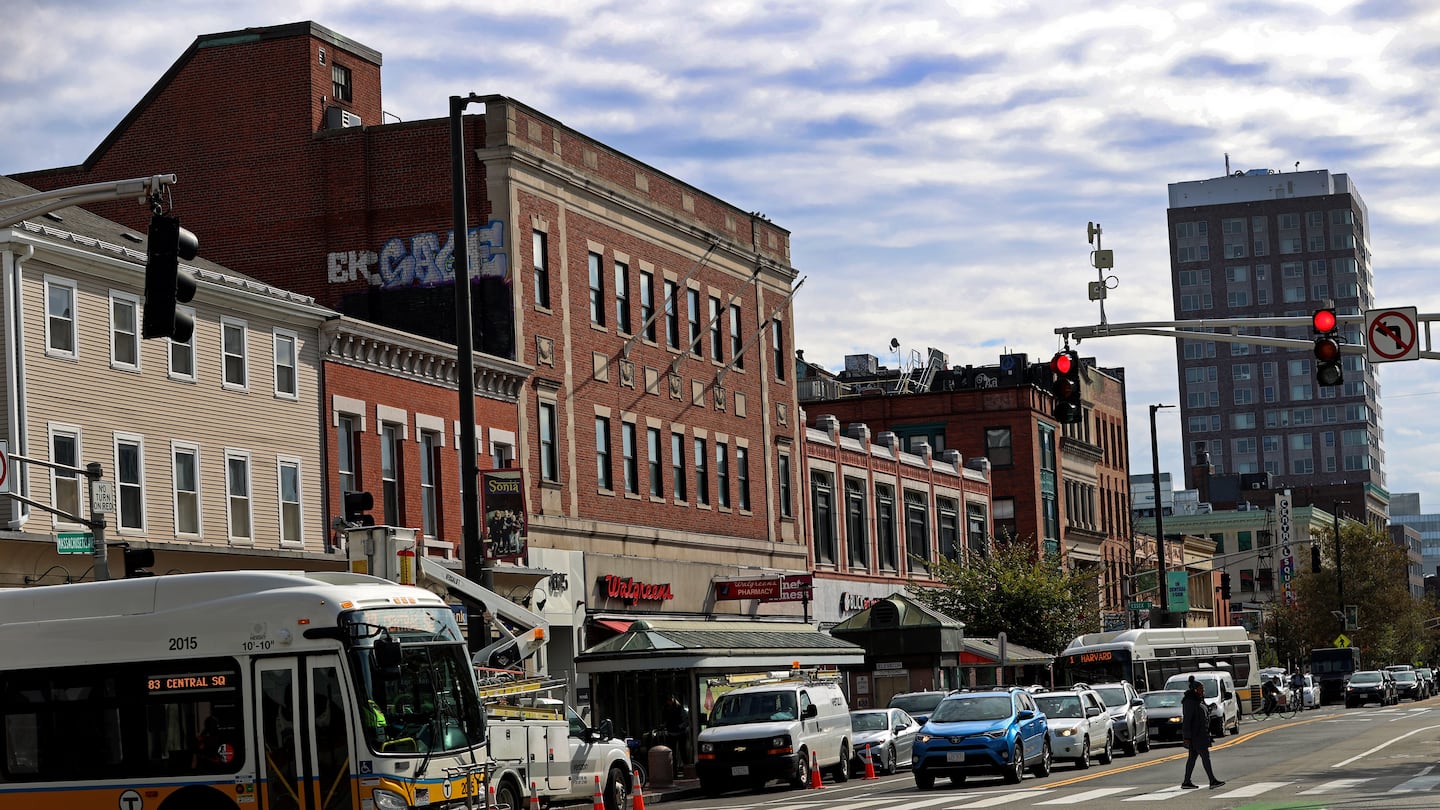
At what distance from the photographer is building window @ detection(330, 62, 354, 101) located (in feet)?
144

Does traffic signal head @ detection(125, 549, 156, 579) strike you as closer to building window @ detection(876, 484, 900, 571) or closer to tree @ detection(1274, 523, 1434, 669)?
building window @ detection(876, 484, 900, 571)

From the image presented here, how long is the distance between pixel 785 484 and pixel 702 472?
20.5 feet

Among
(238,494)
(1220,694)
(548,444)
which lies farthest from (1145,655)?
(238,494)

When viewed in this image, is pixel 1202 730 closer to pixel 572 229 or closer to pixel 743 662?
pixel 743 662

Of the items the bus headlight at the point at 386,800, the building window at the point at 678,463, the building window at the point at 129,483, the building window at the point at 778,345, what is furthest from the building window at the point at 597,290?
the bus headlight at the point at 386,800

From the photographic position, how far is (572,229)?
43844 millimetres

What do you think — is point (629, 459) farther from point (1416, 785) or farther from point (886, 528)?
point (1416, 785)

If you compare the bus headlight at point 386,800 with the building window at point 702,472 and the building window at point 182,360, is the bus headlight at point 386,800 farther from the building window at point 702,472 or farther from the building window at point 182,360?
the building window at point 702,472

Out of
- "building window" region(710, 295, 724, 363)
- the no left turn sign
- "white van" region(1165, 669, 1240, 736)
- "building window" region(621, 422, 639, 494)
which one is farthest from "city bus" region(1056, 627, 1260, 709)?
the no left turn sign

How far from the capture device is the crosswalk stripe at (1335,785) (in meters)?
26.1

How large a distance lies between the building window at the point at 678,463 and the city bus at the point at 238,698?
2863 centimetres

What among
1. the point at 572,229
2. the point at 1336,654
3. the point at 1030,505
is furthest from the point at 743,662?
the point at 1336,654

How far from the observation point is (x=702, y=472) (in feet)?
165

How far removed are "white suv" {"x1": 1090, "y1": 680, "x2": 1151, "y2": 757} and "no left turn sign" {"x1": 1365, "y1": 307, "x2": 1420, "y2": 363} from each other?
17.1 metres
